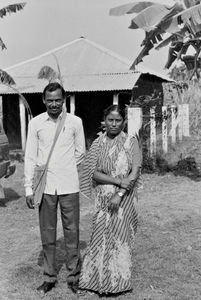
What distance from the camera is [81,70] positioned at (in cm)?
1555

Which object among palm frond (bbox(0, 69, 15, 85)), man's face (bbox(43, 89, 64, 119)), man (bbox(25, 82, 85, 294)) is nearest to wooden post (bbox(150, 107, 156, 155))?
palm frond (bbox(0, 69, 15, 85))

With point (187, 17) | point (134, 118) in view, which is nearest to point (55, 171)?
point (187, 17)

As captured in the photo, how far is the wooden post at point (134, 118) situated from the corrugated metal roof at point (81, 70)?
159 inches

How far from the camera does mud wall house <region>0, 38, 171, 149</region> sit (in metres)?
14.5

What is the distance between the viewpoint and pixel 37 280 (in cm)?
429

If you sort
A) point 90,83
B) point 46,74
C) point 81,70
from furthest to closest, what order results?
point 81,70 → point 90,83 → point 46,74

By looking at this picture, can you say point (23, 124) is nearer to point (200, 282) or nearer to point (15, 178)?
point (15, 178)

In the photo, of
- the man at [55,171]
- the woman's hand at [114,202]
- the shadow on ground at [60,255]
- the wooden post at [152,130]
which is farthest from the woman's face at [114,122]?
the wooden post at [152,130]

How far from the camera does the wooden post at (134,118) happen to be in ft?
31.3

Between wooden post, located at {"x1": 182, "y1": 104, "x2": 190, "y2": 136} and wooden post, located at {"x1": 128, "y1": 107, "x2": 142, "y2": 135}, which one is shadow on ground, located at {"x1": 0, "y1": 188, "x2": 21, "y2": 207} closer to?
wooden post, located at {"x1": 128, "y1": 107, "x2": 142, "y2": 135}

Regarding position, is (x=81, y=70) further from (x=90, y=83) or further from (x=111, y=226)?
(x=111, y=226)

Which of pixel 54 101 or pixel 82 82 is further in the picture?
pixel 82 82

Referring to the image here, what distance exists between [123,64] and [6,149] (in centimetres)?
847

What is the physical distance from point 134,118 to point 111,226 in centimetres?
596
